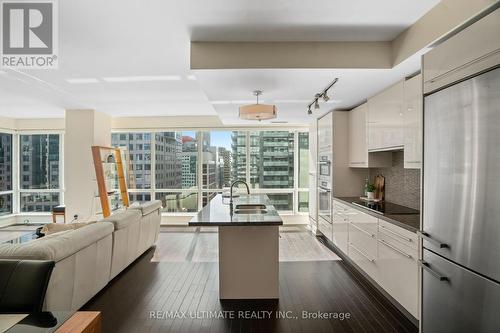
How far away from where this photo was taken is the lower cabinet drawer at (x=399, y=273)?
7.89ft

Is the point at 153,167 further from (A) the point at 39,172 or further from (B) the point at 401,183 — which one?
(B) the point at 401,183

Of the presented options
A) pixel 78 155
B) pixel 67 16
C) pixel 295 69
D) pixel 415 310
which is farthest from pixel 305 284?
pixel 78 155

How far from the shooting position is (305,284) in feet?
11.0

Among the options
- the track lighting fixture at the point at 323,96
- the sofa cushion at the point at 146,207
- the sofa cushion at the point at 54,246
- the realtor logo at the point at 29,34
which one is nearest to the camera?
the sofa cushion at the point at 54,246

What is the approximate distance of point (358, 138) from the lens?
14.1ft

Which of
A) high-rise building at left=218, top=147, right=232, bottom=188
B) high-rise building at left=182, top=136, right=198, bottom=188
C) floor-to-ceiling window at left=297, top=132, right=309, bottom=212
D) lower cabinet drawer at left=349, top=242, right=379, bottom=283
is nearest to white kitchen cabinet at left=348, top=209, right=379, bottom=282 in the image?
lower cabinet drawer at left=349, top=242, right=379, bottom=283

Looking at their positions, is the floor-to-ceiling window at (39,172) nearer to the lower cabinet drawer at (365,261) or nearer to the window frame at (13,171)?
the window frame at (13,171)

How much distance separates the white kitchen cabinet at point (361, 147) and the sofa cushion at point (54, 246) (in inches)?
145

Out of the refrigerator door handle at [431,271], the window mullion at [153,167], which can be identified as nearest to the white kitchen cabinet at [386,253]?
the refrigerator door handle at [431,271]

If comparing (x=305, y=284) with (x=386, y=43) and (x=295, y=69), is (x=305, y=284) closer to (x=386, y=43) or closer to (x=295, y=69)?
(x=295, y=69)

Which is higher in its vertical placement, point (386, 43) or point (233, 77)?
point (386, 43)

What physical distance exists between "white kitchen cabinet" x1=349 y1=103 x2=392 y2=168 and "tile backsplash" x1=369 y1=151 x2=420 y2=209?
0.45 feet

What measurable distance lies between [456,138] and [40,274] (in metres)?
2.47

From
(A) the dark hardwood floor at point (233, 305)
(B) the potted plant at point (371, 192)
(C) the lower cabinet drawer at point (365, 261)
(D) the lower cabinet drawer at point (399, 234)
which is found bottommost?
(A) the dark hardwood floor at point (233, 305)
